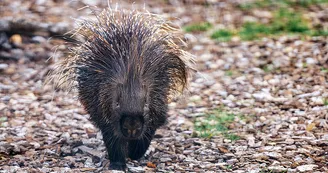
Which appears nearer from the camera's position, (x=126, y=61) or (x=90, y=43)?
(x=126, y=61)

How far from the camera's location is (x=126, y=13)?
5.59 metres

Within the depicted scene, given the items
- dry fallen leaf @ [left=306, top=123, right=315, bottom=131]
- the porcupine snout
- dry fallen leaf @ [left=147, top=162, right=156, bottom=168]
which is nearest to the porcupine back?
the porcupine snout

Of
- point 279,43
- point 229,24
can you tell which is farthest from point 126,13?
point 229,24

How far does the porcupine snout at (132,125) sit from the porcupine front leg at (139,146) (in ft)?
2.42

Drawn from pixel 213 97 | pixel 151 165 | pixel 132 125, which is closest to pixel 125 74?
pixel 132 125

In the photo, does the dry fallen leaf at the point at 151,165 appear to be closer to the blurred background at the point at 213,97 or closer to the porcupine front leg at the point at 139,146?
the blurred background at the point at 213,97

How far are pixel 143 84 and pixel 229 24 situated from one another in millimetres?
5467

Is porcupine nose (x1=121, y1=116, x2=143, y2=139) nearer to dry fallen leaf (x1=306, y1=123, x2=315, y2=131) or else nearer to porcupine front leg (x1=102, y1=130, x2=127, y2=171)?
porcupine front leg (x1=102, y1=130, x2=127, y2=171)

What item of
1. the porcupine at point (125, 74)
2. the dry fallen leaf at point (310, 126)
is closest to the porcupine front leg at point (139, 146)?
the porcupine at point (125, 74)

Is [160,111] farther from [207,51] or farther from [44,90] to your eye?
Result: [207,51]

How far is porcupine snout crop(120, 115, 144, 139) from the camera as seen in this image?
4.55 metres

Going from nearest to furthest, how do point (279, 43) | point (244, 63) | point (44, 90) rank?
point (44, 90), point (244, 63), point (279, 43)

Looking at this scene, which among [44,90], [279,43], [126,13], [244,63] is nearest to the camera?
[126,13]

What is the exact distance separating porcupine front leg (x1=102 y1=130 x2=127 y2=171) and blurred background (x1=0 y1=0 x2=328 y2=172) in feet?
0.45
